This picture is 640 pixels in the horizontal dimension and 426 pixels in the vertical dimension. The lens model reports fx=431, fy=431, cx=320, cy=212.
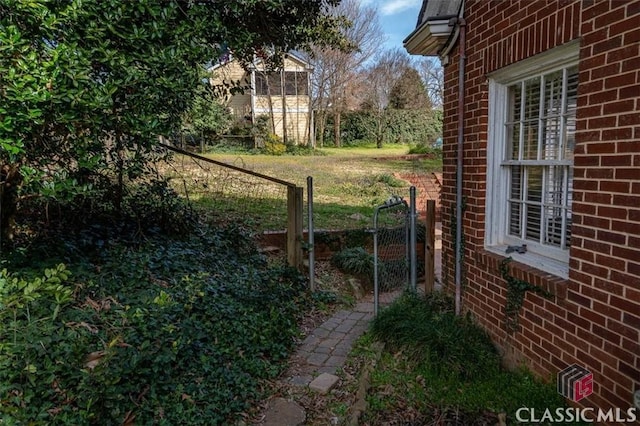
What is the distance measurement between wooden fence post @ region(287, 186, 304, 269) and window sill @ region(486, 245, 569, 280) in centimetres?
255

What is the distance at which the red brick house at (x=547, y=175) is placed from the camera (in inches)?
88.2

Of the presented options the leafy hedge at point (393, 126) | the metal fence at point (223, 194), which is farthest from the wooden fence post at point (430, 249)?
the leafy hedge at point (393, 126)

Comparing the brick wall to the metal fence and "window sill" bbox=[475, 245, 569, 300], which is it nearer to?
"window sill" bbox=[475, 245, 569, 300]

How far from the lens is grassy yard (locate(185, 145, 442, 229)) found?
750 cm

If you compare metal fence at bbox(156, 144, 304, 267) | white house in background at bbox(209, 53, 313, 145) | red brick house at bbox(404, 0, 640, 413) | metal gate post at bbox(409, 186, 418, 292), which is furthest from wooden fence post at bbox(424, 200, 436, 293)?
white house in background at bbox(209, 53, 313, 145)

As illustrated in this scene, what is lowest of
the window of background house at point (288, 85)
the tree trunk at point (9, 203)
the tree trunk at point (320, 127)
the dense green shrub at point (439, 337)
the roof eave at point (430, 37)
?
the dense green shrub at point (439, 337)

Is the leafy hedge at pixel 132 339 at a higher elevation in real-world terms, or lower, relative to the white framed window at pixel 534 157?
lower

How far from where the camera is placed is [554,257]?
3.04 metres

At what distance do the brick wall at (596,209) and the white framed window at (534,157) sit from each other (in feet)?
0.55

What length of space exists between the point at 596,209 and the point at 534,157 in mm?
964

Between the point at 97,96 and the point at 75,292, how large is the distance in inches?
60.2

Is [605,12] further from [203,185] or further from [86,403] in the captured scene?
[203,185]

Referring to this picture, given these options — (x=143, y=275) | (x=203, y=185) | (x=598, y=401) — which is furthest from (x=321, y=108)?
(x=598, y=401)

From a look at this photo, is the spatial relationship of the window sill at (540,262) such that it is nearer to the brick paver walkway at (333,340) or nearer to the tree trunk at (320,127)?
the brick paver walkway at (333,340)
